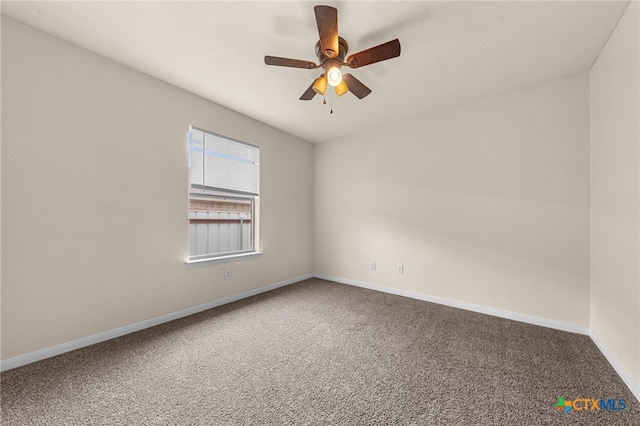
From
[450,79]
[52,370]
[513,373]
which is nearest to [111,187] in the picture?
[52,370]

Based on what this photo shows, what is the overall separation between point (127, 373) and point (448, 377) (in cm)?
227

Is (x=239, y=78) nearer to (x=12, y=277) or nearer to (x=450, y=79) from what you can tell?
(x=450, y=79)

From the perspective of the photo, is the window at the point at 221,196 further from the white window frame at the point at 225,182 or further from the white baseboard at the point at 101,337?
the white baseboard at the point at 101,337

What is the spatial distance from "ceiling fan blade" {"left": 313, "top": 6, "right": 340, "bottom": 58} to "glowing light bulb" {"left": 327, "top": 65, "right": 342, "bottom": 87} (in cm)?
9

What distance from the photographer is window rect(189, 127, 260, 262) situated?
300cm

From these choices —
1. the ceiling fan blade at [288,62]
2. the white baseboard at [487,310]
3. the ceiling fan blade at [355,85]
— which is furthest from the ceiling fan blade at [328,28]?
the white baseboard at [487,310]

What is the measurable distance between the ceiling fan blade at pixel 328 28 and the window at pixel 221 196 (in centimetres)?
194

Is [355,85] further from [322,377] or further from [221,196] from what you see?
[322,377]

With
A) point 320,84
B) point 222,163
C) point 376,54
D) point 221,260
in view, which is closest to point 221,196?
point 222,163

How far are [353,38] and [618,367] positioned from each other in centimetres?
313

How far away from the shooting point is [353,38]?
6.42ft

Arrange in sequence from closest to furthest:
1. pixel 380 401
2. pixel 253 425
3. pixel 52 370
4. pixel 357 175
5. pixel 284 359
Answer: pixel 253 425 → pixel 380 401 → pixel 52 370 → pixel 284 359 → pixel 357 175

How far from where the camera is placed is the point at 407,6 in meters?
1.66

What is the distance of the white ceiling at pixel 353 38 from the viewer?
169cm
